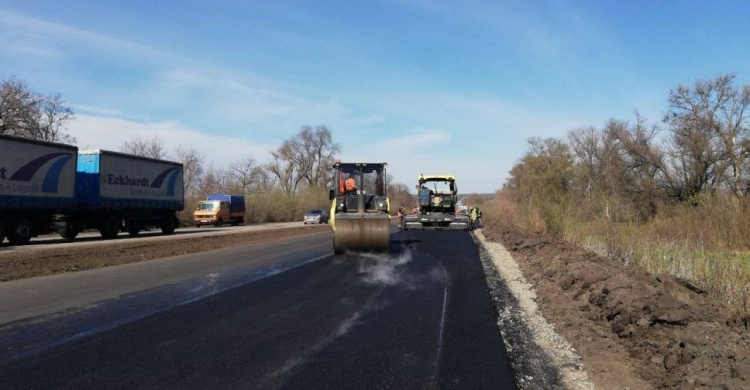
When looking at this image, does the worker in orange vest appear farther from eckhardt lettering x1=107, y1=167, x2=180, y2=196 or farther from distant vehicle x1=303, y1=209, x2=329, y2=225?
distant vehicle x1=303, y1=209, x2=329, y2=225

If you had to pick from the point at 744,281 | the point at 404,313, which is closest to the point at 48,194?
the point at 404,313

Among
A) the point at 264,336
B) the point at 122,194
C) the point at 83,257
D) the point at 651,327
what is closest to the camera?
the point at 651,327

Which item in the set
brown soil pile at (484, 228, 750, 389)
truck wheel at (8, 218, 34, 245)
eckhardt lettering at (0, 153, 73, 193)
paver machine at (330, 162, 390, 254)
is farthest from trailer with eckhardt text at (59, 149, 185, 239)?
brown soil pile at (484, 228, 750, 389)

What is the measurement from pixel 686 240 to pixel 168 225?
2631 cm

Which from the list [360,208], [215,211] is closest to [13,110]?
[215,211]

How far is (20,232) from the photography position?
21156mm

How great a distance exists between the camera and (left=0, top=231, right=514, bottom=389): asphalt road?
491 centimetres

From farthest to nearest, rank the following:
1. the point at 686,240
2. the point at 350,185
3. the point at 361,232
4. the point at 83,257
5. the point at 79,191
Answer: the point at 79,191, the point at 350,185, the point at 83,257, the point at 361,232, the point at 686,240

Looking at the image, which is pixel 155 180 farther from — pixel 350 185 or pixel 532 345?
pixel 532 345

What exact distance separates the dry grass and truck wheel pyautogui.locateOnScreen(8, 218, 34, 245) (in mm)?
21013

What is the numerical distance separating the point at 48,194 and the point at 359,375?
2179 cm

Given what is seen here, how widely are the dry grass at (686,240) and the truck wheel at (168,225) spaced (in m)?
21.5

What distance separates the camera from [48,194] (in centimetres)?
2198

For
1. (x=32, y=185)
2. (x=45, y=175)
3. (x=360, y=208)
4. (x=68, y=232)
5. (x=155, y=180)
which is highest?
(x=155, y=180)
